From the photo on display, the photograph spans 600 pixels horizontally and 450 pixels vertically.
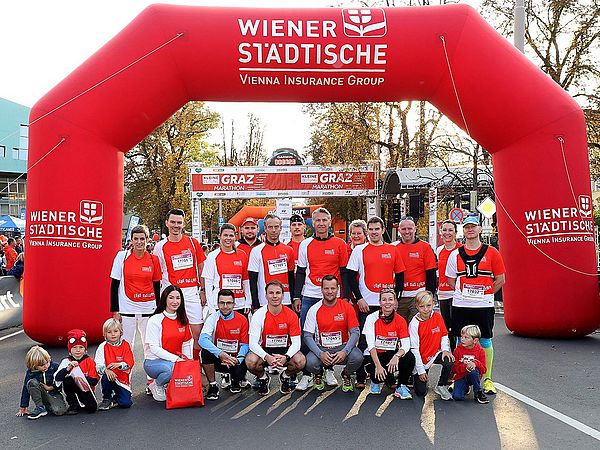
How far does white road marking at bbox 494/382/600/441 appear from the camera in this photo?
5133 millimetres

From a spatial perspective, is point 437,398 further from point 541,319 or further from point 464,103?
point 464,103

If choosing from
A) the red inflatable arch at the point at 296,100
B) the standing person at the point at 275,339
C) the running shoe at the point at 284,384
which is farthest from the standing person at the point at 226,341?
the red inflatable arch at the point at 296,100

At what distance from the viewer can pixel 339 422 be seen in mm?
5516

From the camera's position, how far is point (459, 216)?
58.2 feet

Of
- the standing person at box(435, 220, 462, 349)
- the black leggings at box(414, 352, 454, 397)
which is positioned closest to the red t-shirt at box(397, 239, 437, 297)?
the standing person at box(435, 220, 462, 349)

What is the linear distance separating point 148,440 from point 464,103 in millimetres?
6260

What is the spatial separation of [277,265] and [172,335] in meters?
1.54

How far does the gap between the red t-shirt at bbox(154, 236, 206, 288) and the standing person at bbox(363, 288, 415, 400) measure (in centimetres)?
214

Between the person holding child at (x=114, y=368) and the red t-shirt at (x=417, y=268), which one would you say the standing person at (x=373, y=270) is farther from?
the person holding child at (x=114, y=368)

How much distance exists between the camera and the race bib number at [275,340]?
662 centimetres

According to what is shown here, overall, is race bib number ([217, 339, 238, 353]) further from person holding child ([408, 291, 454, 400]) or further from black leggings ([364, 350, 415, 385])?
person holding child ([408, 291, 454, 400])

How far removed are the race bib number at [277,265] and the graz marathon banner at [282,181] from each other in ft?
59.8

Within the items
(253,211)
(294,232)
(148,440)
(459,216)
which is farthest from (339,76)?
(253,211)

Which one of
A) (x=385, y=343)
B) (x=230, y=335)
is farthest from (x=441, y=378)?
(x=230, y=335)
